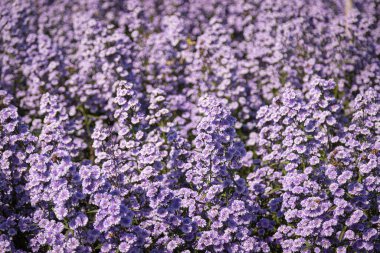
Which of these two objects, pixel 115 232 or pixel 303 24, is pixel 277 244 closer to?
pixel 115 232

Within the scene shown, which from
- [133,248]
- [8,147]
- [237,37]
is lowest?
[237,37]

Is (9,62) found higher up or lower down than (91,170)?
lower down

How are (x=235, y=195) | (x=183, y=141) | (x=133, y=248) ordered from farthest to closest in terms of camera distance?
(x=183, y=141) → (x=235, y=195) → (x=133, y=248)

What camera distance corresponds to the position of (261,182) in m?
5.41

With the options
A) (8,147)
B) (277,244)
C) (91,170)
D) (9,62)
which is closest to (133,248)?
(91,170)

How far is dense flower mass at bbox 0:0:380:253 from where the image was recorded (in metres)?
4.46

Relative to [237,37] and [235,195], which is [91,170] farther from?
[237,37]

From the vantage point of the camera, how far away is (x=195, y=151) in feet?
18.0

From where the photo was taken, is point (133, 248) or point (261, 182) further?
point (261, 182)

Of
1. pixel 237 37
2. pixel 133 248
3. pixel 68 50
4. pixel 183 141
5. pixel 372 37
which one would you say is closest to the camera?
pixel 133 248

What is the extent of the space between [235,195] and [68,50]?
17.7 ft

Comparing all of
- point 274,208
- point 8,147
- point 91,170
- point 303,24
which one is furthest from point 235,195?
point 303,24

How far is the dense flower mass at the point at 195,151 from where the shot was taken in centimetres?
446

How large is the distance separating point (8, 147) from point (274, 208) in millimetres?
3097
